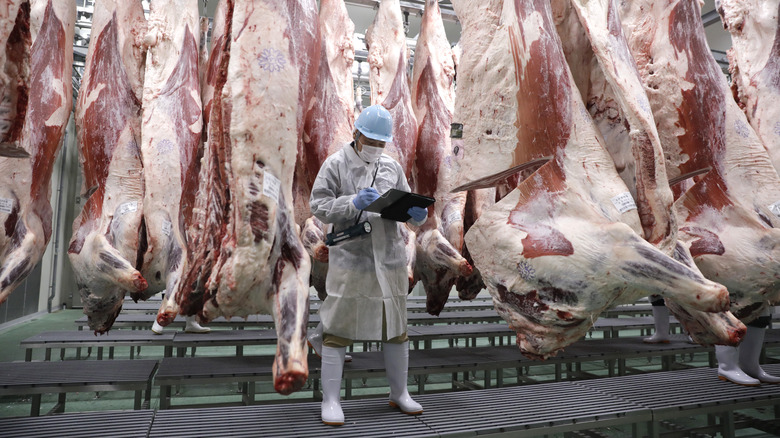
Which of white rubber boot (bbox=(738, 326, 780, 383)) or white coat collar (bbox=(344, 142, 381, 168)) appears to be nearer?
white coat collar (bbox=(344, 142, 381, 168))

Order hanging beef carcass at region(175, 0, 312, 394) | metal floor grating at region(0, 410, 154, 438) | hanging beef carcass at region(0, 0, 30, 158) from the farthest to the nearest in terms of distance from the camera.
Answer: metal floor grating at region(0, 410, 154, 438)
hanging beef carcass at region(175, 0, 312, 394)
hanging beef carcass at region(0, 0, 30, 158)

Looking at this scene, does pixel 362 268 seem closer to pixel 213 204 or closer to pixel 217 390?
pixel 213 204

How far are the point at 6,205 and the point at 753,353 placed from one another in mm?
4648

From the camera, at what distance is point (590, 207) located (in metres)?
2.18

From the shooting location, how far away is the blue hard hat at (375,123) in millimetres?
2533

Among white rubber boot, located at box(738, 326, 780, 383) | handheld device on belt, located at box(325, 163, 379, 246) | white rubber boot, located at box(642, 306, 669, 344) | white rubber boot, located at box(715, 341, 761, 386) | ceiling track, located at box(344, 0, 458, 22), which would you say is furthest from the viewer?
ceiling track, located at box(344, 0, 458, 22)

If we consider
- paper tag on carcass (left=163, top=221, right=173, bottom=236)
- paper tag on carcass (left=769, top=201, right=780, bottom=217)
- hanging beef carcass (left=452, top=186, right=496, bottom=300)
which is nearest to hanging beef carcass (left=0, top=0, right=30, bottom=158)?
paper tag on carcass (left=163, top=221, right=173, bottom=236)

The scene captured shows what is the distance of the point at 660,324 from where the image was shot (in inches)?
187

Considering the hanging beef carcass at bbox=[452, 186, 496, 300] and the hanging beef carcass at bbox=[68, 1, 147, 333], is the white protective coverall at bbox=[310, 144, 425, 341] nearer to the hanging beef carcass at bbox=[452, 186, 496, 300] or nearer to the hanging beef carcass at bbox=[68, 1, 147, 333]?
the hanging beef carcass at bbox=[68, 1, 147, 333]

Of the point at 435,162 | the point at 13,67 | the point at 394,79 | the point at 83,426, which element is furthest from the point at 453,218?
the point at 13,67

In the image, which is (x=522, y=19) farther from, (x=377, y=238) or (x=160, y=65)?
(x=160, y=65)

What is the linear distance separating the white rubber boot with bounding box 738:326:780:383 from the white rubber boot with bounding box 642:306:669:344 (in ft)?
3.31

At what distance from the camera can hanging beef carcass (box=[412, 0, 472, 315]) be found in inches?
148

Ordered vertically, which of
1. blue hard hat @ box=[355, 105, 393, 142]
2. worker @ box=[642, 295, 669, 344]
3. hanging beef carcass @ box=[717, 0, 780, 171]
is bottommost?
worker @ box=[642, 295, 669, 344]
